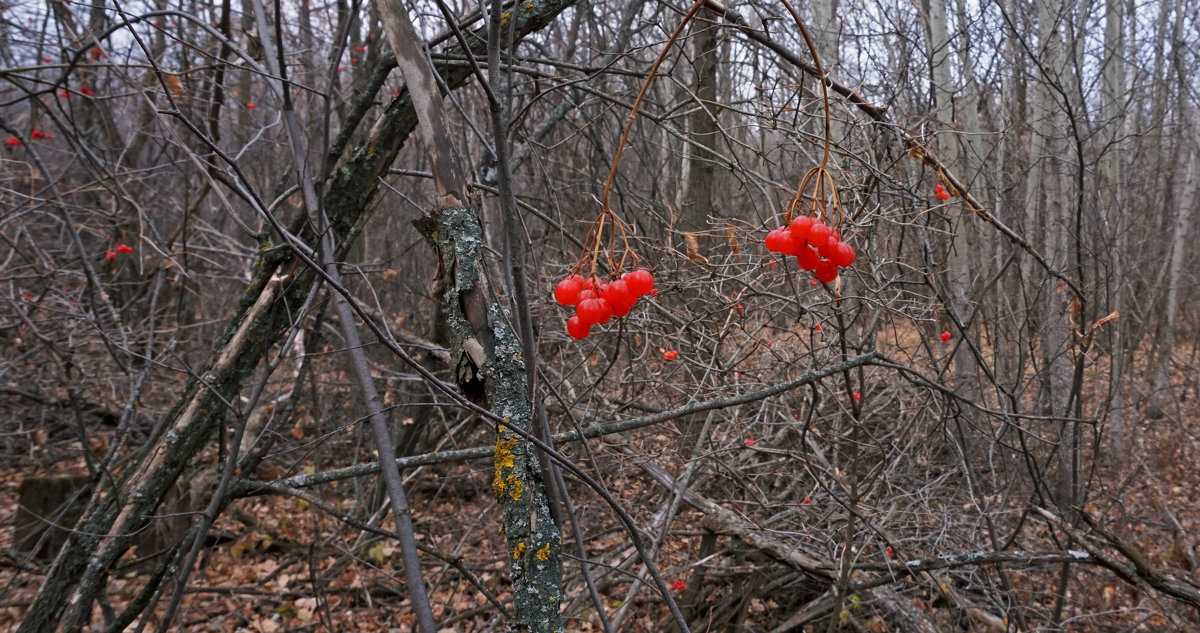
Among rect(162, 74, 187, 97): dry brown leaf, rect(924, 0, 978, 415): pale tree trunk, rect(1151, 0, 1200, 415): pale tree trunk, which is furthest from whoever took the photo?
rect(1151, 0, 1200, 415): pale tree trunk

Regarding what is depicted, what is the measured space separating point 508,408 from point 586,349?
3028 mm

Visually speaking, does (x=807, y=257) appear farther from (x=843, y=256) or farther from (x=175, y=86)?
(x=175, y=86)

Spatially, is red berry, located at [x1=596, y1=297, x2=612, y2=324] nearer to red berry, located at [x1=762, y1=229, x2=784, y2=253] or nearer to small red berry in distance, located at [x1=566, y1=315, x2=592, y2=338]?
small red berry in distance, located at [x1=566, y1=315, x2=592, y2=338]

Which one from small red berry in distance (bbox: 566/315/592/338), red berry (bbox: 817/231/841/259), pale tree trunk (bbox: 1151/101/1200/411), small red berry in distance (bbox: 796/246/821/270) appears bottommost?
pale tree trunk (bbox: 1151/101/1200/411)

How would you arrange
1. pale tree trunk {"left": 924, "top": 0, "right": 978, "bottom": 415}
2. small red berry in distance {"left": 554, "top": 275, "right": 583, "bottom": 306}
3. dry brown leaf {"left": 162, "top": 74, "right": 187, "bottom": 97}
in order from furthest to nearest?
pale tree trunk {"left": 924, "top": 0, "right": 978, "bottom": 415} < dry brown leaf {"left": 162, "top": 74, "right": 187, "bottom": 97} < small red berry in distance {"left": 554, "top": 275, "right": 583, "bottom": 306}

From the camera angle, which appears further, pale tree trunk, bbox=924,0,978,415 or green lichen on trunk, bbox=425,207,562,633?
pale tree trunk, bbox=924,0,978,415

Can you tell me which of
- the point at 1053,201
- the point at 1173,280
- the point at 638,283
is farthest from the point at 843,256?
the point at 1173,280

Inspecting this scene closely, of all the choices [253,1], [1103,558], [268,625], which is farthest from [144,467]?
[1103,558]

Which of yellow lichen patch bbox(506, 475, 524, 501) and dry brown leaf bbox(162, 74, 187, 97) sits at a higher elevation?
dry brown leaf bbox(162, 74, 187, 97)

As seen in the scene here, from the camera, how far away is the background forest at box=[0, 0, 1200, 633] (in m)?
2.00

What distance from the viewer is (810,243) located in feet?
5.21

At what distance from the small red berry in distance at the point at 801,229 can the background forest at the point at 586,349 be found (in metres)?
0.07

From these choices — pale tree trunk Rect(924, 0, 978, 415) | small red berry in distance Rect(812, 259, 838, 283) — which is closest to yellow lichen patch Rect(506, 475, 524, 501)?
small red berry in distance Rect(812, 259, 838, 283)

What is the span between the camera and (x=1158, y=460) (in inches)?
300
